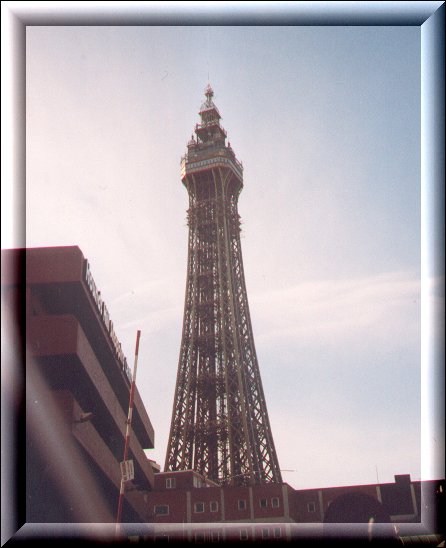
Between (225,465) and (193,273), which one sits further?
(193,273)

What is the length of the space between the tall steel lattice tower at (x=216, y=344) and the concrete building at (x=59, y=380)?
4616 cm

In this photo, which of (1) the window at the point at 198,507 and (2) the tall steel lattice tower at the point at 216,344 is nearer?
(1) the window at the point at 198,507

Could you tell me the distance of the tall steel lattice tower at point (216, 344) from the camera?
7838cm

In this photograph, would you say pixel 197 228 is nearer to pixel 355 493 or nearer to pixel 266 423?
pixel 266 423

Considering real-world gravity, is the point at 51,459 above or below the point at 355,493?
below

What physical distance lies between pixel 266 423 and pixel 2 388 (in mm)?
68161

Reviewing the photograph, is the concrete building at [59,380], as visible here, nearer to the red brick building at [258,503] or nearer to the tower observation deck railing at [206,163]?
the red brick building at [258,503]

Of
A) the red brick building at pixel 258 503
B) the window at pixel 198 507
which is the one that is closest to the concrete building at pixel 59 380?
the red brick building at pixel 258 503

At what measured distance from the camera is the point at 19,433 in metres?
18.4

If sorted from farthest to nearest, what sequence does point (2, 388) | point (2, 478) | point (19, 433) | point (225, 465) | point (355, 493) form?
1. point (225, 465)
2. point (19, 433)
3. point (2, 388)
4. point (2, 478)
5. point (355, 493)

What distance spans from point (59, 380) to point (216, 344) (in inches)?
2361

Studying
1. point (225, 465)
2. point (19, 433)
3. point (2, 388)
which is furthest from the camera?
point (225, 465)

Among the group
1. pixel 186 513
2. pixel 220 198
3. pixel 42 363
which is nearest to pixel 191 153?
pixel 220 198

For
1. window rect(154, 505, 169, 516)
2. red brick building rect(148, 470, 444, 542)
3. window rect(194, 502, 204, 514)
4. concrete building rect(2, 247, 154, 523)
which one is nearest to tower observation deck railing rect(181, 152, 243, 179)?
red brick building rect(148, 470, 444, 542)
